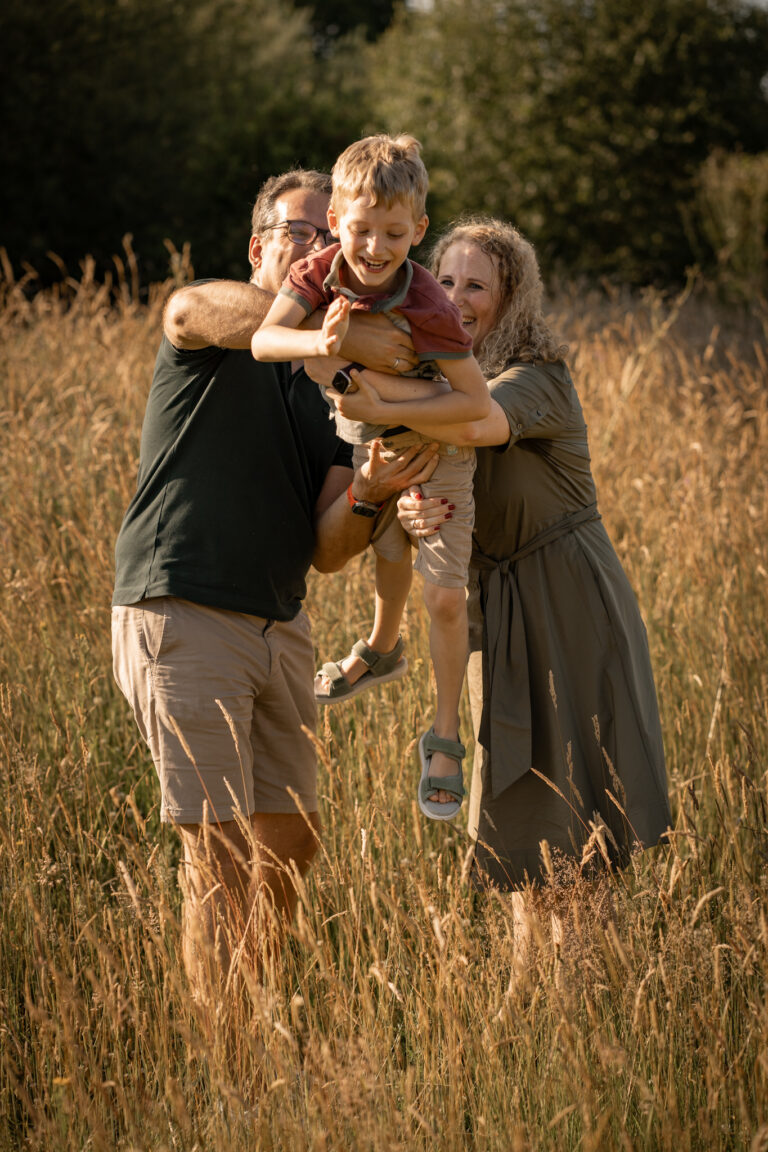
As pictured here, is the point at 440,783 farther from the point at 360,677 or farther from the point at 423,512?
the point at 423,512

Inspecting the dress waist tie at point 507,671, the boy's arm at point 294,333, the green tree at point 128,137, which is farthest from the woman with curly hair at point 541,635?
the green tree at point 128,137

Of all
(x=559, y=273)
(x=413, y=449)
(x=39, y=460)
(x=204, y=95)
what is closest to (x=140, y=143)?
(x=204, y=95)

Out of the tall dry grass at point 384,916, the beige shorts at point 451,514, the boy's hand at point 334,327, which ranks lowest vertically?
the tall dry grass at point 384,916

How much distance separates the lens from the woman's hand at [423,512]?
246 cm

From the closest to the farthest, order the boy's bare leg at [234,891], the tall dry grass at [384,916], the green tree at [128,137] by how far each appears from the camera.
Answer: the tall dry grass at [384,916], the boy's bare leg at [234,891], the green tree at [128,137]

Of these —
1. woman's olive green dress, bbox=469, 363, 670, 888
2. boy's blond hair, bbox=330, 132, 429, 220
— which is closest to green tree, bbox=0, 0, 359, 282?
woman's olive green dress, bbox=469, 363, 670, 888

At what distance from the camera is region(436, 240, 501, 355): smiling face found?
2.59m

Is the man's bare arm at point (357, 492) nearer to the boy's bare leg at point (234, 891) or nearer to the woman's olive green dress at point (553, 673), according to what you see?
the woman's olive green dress at point (553, 673)

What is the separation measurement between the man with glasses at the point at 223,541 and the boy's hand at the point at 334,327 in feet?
0.66

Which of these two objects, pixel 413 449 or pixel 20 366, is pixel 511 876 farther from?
pixel 20 366

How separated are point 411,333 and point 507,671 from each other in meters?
A: 0.86

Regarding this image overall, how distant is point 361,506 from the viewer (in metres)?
2.51

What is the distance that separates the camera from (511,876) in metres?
2.62

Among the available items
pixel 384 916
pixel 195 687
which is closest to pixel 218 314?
pixel 195 687
